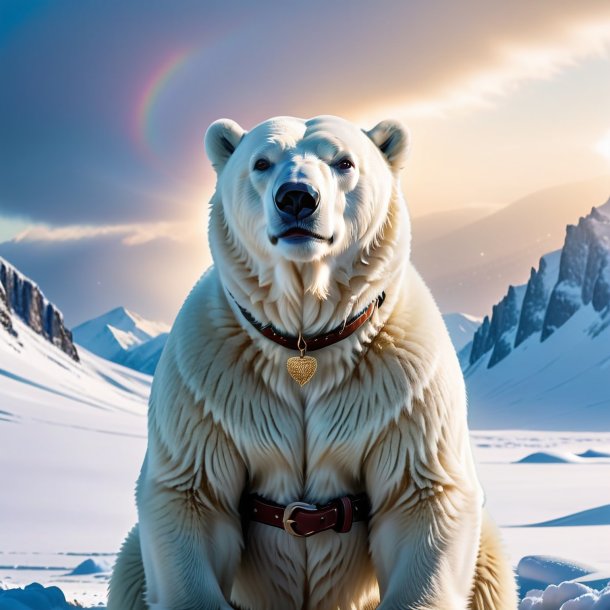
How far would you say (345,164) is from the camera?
3098 mm

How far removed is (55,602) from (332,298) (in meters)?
2.77

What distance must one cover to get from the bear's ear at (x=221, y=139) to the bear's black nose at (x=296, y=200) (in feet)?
1.95

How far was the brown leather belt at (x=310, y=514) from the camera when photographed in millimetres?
3086

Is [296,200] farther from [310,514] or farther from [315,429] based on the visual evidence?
[310,514]

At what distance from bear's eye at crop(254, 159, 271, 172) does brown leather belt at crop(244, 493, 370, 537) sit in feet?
3.85

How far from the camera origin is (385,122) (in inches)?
133

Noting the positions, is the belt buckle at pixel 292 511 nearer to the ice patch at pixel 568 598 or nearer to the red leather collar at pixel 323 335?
the red leather collar at pixel 323 335

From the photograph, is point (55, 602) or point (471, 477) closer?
point (471, 477)

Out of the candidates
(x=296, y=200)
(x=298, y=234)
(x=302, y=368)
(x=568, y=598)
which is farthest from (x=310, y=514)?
(x=568, y=598)

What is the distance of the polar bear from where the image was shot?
308 centimetres

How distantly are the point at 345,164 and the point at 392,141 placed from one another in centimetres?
34

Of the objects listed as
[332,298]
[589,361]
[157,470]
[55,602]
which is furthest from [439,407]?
[589,361]

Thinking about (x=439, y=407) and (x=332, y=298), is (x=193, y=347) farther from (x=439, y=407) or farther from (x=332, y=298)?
(x=439, y=407)

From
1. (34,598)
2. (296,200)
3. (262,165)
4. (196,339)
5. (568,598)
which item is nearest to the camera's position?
(296,200)
